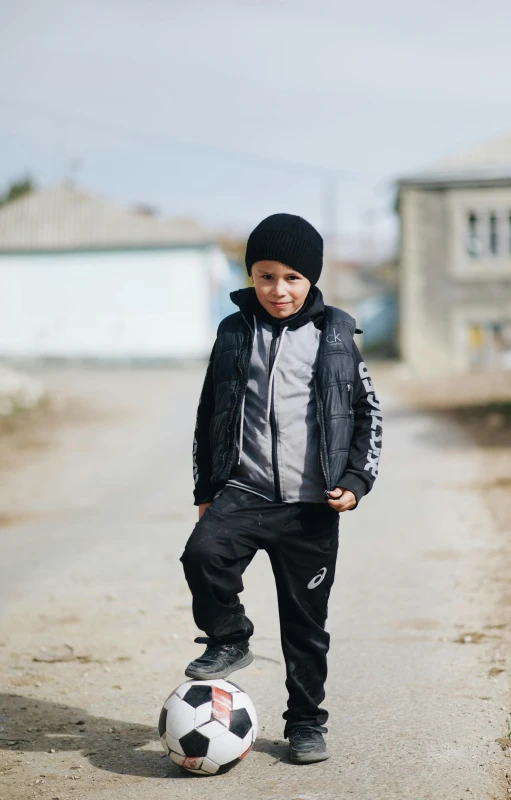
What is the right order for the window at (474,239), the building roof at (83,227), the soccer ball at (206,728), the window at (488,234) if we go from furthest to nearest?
the building roof at (83,227) → the window at (474,239) → the window at (488,234) → the soccer ball at (206,728)

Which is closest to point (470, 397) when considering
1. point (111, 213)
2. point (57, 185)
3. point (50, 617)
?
point (50, 617)

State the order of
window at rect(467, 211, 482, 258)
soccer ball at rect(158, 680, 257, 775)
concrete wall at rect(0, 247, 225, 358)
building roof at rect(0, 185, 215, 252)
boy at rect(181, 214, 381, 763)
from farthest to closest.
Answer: building roof at rect(0, 185, 215, 252) → concrete wall at rect(0, 247, 225, 358) → window at rect(467, 211, 482, 258) → boy at rect(181, 214, 381, 763) → soccer ball at rect(158, 680, 257, 775)

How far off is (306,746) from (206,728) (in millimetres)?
388

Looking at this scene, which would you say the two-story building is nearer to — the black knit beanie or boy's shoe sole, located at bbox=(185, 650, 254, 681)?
the black knit beanie

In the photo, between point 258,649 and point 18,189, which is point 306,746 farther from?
point 18,189

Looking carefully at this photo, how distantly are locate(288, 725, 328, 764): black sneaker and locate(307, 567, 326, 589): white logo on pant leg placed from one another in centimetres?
50

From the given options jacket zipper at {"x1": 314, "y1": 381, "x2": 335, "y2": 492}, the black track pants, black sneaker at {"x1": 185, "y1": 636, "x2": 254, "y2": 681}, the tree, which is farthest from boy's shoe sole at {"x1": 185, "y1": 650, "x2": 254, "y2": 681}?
the tree

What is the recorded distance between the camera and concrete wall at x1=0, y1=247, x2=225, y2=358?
40188 millimetres

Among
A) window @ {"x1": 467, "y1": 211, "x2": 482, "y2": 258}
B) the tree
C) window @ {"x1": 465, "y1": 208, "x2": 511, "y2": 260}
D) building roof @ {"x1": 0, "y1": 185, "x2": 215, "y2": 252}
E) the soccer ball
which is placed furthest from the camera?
the tree

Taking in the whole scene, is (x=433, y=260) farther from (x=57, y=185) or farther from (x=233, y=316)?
(x=233, y=316)

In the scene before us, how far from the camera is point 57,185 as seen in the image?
4944 centimetres

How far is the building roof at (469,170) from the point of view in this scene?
32875 millimetres

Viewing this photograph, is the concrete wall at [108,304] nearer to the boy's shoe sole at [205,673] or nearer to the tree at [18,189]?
the tree at [18,189]

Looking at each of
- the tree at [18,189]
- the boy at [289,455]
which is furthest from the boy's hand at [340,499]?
the tree at [18,189]
